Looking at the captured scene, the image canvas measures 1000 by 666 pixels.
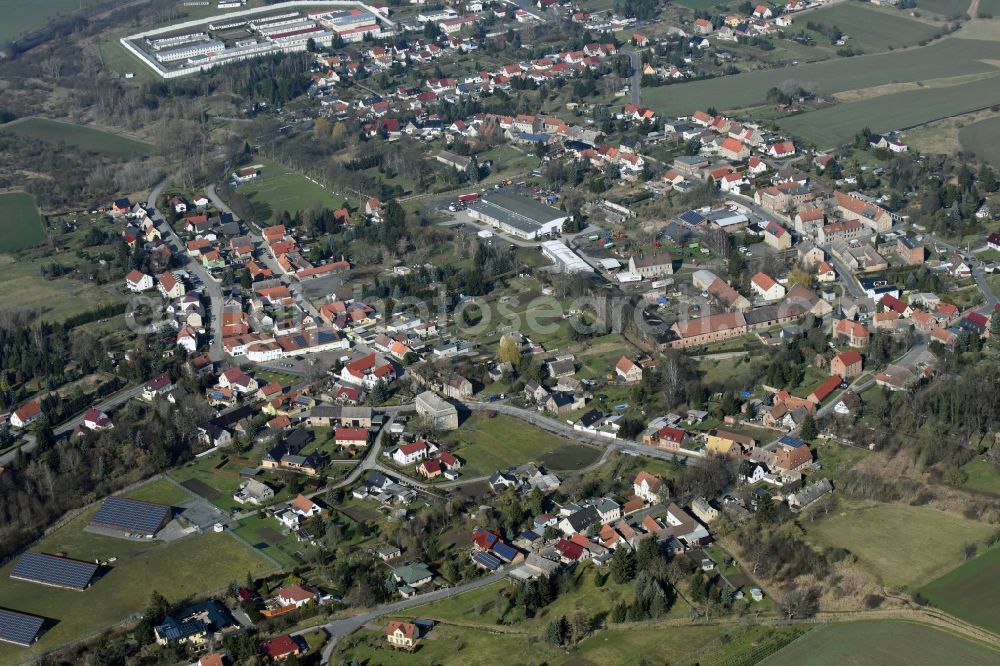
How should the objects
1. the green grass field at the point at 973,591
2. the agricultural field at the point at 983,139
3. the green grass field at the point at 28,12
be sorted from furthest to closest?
1. the green grass field at the point at 28,12
2. the agricultural field at the point at 983,139
3. the green grass field at the point at 973,591

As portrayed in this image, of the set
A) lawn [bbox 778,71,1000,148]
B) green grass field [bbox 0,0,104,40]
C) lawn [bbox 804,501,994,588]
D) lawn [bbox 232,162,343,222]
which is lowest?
lawn [bbox 804,501,994,588]

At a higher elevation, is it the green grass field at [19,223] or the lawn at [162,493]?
the green grass field at [19,223]

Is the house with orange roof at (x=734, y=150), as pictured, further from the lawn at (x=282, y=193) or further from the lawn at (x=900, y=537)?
the lawn at (x=900, y=537)

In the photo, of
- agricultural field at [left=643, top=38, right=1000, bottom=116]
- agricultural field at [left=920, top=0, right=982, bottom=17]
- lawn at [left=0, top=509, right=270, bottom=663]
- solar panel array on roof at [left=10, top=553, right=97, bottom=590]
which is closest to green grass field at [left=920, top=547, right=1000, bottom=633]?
lawn at [left=0, top=509, right=270, bottom=663]

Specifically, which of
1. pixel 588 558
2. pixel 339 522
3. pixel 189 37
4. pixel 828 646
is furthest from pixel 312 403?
pixel 189 37

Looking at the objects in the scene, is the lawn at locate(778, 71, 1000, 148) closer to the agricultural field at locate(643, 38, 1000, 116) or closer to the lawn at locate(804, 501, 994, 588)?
the agricultural field at locate(643, 38, 1000, 116)

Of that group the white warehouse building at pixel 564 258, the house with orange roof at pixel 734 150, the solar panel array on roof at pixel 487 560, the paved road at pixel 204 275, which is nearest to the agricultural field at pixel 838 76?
the house with orange roof at pixel 734 150
